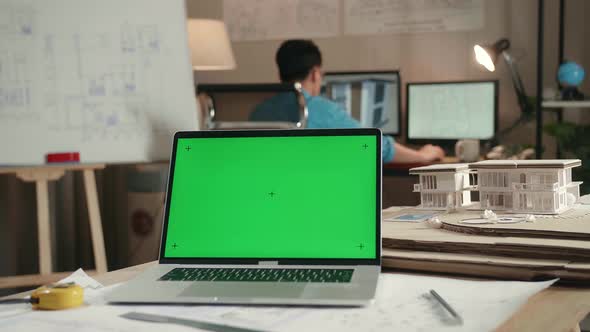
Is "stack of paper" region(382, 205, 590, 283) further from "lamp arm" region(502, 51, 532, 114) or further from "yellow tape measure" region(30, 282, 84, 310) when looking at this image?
"lamp arm" region(502, 51, 532, 114)

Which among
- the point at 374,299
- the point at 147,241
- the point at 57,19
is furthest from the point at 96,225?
the point at 374,299

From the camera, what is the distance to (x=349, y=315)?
0.78m

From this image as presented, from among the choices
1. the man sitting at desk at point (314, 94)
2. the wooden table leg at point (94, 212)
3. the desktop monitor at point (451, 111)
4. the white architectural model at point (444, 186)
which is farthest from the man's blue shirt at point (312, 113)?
the white architectural model at point (444, 186)

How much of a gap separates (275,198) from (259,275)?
5.0 inches

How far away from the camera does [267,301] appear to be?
0.83 meters

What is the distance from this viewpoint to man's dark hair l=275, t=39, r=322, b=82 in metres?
2.96

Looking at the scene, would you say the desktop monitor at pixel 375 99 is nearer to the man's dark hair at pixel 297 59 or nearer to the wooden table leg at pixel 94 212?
the man's dark hair at pixel 297 59

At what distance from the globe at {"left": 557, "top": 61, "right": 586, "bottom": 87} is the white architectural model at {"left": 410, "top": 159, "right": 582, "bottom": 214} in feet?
6.29

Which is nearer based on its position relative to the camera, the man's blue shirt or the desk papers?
the desk papers

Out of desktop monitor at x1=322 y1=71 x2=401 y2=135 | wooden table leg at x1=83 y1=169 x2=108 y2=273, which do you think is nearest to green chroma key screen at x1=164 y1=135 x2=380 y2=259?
wooden table leg at x1=83 y1=169 x2=108 y2=273

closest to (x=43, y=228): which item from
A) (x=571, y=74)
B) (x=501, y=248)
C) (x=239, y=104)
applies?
(x=239, y=104)

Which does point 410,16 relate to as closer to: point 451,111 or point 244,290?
point 451,111

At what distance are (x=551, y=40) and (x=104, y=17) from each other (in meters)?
2.01

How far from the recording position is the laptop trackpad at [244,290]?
2.77 feet
